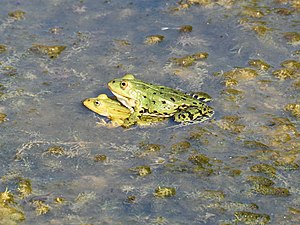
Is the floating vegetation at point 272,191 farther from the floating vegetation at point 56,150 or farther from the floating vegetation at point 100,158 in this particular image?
the floating vegetation at point 56,150

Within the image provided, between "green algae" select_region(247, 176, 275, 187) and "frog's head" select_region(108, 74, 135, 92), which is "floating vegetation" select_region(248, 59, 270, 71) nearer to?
"frog's head" select_region(108, 74, 135, 92)

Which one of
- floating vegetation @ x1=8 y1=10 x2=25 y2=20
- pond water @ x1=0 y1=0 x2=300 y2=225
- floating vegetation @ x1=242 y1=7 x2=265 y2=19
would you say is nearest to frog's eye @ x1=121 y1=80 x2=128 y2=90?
pond water @ x1=0 y1=0 x2=300 y2=225

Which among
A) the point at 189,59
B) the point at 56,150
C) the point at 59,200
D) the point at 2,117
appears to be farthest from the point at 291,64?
the point at 59,200

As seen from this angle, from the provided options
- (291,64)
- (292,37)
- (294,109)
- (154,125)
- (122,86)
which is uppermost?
(122,86)

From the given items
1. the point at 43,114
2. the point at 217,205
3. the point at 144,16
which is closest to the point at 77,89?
the point at 43,114

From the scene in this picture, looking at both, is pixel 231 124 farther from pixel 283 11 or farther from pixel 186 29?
pixel 283 11

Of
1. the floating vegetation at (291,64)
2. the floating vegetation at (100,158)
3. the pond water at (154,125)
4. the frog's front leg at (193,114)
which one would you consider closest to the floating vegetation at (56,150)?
the pond water at (154,125)

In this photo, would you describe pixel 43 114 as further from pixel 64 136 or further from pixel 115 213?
pixel 115 213
